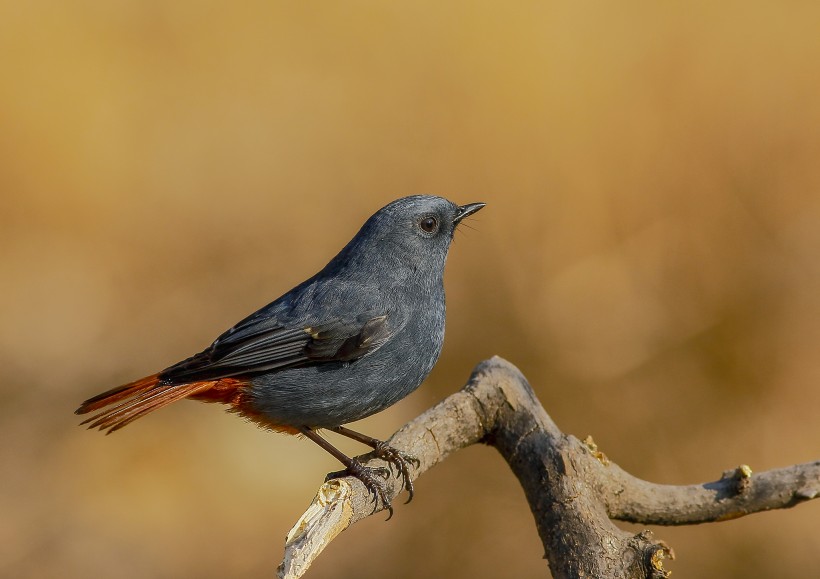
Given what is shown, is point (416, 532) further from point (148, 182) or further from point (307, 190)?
point (148, 182)

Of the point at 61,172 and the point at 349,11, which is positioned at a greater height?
the point at 349,11

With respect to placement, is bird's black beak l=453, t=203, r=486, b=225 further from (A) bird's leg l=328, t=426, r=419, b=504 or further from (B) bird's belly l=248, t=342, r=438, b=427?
(A) bird's leg l=328, t=426, r=419, b=504

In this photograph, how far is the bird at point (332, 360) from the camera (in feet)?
12.3

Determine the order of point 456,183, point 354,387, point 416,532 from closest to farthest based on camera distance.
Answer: point 354,387 → point 416,532 → point 456,183

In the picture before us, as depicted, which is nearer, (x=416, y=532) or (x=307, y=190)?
(x=416, y=532)

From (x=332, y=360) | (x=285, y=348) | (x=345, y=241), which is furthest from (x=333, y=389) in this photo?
→ (x=345, y=241)

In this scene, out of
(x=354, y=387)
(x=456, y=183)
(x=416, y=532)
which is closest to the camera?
(x=354, y=387)

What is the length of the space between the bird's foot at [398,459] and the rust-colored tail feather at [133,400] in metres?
0.70

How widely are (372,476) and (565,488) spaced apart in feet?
2.35

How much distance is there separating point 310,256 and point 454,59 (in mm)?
1859

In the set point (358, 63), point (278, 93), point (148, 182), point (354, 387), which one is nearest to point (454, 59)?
point (358, 63)

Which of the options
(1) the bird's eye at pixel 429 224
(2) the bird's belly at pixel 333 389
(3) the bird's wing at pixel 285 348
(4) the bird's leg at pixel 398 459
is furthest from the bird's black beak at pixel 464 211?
(4) the bird's leg at pixel 398 459

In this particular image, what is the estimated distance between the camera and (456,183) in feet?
24.3

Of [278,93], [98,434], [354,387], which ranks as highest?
[278,93]
